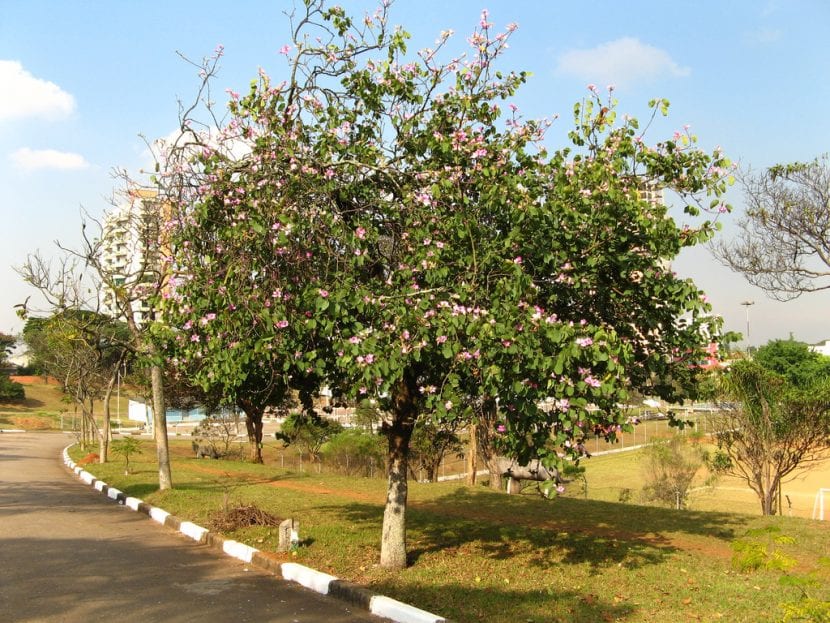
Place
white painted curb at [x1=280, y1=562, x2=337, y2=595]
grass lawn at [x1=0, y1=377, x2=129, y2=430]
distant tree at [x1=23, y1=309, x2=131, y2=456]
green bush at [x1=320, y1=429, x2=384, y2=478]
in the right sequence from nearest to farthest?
white painted curb at [x1=280, y1=562, x2=337, y2=595] < distant tree at [x1=23, y1=309, x2=131, y2=456] < green bush at [x1=320, y1=429, x2=384, y2=478] < grass lawn at [x1=0, y1=377, x2=129, y2=430]

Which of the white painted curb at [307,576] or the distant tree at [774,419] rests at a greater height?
the distant tree at [774,419]

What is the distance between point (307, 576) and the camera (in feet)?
25.8

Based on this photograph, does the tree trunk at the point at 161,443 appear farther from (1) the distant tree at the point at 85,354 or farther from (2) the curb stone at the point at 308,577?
(1) the distant tree at the point at 85,354

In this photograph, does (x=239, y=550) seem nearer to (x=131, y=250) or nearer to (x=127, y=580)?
(x=127, y=580)

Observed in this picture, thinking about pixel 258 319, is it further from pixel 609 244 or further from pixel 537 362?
pixel 609 244

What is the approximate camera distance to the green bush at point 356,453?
26547 mm

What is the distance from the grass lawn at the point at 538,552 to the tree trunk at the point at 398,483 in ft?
0.71

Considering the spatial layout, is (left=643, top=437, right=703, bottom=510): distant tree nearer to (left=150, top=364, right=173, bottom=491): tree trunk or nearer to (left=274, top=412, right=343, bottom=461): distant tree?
(left=274, top=412, right=343, bottom=461): distant tree

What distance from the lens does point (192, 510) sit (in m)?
12.7

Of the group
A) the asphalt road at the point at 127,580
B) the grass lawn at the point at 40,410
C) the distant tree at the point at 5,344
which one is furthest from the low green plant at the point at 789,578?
the distant tree at the point at 5,344

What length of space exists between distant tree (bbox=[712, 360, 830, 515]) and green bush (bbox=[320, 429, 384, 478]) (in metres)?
12.5

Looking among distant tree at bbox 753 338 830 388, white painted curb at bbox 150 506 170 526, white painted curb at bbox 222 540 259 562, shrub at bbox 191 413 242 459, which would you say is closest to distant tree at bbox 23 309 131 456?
shrub at bbox 191 413 242 459

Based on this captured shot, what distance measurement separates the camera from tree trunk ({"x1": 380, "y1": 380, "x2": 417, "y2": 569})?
8.25 meters

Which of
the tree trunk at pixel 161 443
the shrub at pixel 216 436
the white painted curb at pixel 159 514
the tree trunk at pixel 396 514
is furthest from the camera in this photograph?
the shrub at pixel 216 436
